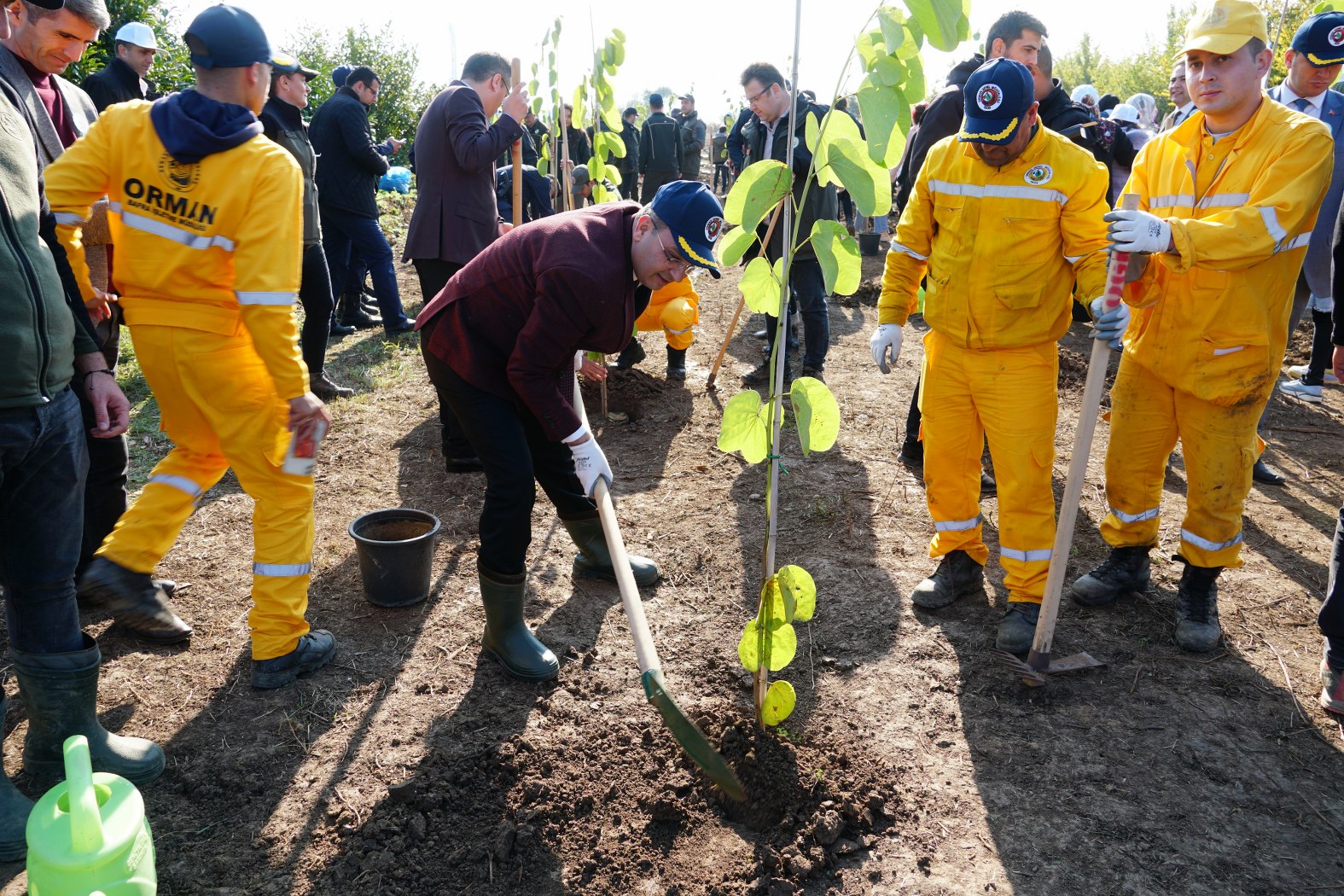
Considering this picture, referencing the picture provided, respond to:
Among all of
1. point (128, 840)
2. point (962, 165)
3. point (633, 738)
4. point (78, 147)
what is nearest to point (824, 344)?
point (962, 165)

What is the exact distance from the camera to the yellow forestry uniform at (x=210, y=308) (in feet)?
8.75

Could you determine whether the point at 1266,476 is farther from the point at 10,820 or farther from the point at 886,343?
the point at 10,820

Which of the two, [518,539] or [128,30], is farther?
[128,30]

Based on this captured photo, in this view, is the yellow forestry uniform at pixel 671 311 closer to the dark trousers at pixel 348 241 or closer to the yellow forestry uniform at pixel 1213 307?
the dark trousers at pixel 348 241

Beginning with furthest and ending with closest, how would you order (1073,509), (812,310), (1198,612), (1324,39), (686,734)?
(812,310) → (1324,39) → (1198,612) → (1073,509) → (686,734)

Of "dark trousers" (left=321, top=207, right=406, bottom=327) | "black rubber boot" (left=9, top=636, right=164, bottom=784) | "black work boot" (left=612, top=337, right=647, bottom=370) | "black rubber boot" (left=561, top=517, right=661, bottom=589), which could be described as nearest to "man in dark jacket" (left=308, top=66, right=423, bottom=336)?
"dark trousers" (left=321, top=207, right=406, bottom=327)

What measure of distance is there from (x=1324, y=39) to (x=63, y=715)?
637 cm

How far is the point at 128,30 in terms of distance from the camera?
5.14 metres

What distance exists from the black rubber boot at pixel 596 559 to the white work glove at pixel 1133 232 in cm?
223

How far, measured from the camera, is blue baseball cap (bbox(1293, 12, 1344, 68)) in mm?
4629

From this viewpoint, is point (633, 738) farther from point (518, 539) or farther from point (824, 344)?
point (824, 344)

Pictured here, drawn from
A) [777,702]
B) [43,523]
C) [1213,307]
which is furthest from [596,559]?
[1213,307]

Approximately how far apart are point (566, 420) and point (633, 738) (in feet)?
3.53

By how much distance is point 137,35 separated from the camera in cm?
521
